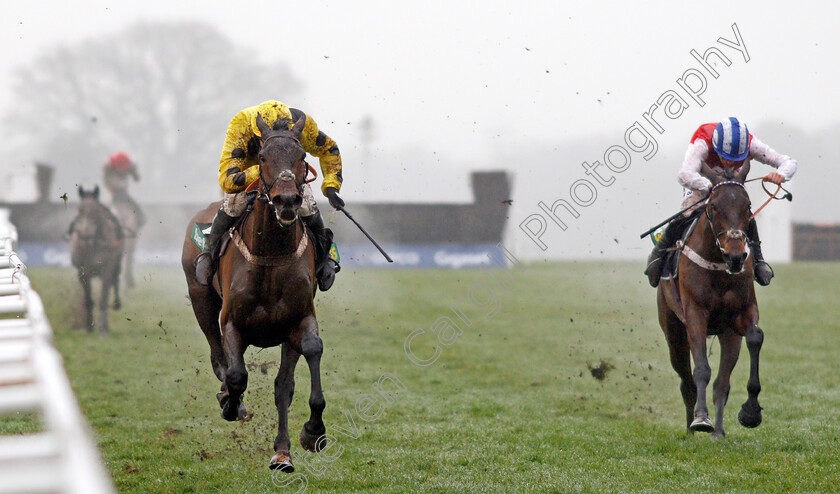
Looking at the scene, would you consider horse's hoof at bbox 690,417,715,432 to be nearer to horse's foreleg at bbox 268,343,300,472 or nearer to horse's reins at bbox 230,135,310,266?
horse's foreleg at bbox 268,343,300,472

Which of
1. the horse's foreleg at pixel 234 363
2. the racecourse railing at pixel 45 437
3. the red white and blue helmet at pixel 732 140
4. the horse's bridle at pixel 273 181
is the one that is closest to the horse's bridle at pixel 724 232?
the red white and blue helmet at pixel 732 140

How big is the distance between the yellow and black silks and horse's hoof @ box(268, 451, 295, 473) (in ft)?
6.14

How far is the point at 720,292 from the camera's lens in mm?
6742

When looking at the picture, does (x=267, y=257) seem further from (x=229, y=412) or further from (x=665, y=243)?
(x=665, y=243)

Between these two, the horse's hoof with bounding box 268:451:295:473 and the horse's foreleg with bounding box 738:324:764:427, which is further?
the horse's foreleg with bounding box 738:324:764:427

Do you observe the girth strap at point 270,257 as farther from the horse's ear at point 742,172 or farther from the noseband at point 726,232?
the horse's ear at point 742,172

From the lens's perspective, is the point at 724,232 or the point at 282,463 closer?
the point at 282,463

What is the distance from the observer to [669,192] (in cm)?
4400

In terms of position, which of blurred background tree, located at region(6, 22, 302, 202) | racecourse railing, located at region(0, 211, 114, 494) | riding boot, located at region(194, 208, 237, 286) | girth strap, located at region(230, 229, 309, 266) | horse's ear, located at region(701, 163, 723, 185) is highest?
racecourse railing, located at region(0, 211, 114, 494)

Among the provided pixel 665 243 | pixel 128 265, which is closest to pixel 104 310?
pixel 128 265

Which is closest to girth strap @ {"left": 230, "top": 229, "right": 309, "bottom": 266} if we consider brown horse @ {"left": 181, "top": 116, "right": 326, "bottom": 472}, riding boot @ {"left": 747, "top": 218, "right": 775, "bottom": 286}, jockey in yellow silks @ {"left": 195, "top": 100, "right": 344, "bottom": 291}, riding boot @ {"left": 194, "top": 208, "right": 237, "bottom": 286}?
brown horse @ {"left": 181, "top": 116, "right": 326, "bottom": 472}

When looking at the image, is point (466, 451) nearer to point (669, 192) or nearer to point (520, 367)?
point (520, 367)

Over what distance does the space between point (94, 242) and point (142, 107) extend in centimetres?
2904

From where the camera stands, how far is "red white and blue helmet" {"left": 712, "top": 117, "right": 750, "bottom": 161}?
6898mm
